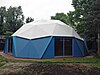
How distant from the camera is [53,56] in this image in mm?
23641

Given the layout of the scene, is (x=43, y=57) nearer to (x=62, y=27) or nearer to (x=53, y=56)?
(x=53, y=56)

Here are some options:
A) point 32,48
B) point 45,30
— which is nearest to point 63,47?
point 45,30

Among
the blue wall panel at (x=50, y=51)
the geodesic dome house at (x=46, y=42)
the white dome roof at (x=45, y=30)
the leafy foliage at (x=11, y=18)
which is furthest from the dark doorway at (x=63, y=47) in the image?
the leafy foliage at (x=11, y=18)

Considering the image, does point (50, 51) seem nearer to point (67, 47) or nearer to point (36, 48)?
point (36, 48)

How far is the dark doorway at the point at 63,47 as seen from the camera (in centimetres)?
2447

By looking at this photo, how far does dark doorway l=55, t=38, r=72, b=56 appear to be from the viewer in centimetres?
2447

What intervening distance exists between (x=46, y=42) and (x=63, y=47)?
2.47 meters

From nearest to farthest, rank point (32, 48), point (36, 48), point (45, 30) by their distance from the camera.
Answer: point (36, 48) < point (32, 48) < point (45, 30)

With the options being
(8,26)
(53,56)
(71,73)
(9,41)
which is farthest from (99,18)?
(8,26)

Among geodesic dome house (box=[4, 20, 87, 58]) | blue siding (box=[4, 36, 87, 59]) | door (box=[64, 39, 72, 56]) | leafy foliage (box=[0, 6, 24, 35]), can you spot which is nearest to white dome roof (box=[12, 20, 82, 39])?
geodesic dome house (box=[4, 20, 87, 58])

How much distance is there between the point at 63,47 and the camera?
2502 cm

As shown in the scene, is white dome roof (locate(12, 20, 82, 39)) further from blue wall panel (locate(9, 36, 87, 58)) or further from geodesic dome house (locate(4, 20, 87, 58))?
blue wall panel (locate(9, 36, 87, 58))

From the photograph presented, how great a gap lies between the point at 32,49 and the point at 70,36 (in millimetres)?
4658

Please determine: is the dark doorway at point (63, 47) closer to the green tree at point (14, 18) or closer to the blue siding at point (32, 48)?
the blue siding at point (32, 48)
